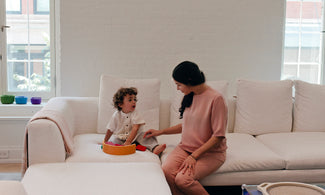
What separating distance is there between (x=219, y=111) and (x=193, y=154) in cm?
34

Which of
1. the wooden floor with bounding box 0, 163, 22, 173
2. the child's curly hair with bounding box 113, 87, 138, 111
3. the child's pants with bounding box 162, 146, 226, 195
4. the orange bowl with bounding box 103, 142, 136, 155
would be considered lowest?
the wooden floor with bounding box 0, 163, 22, 173

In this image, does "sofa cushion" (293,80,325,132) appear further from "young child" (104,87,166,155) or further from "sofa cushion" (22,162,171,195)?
"sofa cushion" (22,162,171,195)

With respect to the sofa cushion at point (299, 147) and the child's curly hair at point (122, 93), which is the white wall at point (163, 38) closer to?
the sofa cushion at point (299, 147)

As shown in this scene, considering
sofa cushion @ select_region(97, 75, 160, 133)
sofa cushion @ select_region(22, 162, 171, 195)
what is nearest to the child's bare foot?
sofa cushion @ select_region(22, 162, 171, 195)

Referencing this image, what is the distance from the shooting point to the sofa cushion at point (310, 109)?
145 inches

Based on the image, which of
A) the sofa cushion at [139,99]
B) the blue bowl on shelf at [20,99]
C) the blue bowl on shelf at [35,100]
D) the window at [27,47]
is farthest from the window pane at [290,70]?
the blue bowl on shelf at [20,99]

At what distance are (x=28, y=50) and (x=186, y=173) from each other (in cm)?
252

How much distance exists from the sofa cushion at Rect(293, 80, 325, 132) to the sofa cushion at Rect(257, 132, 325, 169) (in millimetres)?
115

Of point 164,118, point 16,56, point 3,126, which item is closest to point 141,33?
point 164,118

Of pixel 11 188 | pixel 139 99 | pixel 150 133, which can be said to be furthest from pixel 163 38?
pixel 11 188

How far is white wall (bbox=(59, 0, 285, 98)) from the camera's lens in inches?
165

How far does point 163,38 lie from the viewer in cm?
426

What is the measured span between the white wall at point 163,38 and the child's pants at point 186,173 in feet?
5.13

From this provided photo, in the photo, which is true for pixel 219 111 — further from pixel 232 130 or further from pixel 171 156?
pixel 232 130
